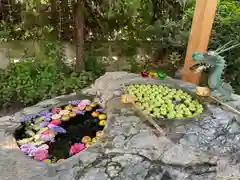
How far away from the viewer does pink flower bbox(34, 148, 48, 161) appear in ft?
5.91

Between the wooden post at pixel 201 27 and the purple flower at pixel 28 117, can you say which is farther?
the wooden post at pixel 201 27

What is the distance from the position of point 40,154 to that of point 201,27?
2.29m

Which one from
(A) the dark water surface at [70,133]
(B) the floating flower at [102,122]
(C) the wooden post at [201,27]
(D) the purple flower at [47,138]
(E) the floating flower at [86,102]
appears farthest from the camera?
(C) the wooden post at [201,27]

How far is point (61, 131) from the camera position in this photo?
211cm

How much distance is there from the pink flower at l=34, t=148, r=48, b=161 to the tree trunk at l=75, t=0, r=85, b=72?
217cm

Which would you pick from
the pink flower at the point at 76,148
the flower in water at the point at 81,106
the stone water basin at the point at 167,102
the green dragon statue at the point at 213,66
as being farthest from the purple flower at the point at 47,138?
the green dragon statue at the point at 213,66

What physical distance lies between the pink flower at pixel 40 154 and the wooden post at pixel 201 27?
2108 mm

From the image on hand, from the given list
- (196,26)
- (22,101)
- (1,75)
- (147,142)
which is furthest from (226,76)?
(1,75)

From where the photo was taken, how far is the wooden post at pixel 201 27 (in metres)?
2.92

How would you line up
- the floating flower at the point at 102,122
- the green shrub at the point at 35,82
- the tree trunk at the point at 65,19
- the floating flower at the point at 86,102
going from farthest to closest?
the tree trunk at the point at 65,19, the green shrub at the point at 35,82, the floating flower at the point at 86,102, the floating flower at the point at 102,122

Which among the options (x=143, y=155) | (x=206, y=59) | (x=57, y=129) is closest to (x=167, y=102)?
(x=206, y=59)

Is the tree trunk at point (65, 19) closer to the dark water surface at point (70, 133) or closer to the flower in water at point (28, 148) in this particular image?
the dark water surface at point (70, 133)

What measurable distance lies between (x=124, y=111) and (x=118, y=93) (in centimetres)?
34

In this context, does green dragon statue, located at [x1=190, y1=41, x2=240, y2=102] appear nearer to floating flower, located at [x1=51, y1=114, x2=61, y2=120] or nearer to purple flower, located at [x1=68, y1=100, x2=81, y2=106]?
purple flower, located at [x1=68, y1=100, x2=81, y2=106]
